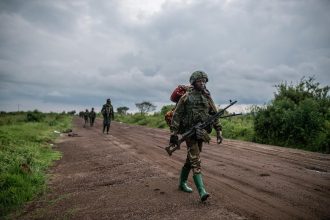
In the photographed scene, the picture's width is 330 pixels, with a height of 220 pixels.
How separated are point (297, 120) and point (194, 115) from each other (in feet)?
40.7

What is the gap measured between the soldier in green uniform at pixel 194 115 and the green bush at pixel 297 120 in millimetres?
10095

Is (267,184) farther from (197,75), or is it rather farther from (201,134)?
(197,75)

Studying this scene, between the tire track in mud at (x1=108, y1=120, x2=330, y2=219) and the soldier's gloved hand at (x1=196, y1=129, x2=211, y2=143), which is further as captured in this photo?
the soldier's gloved hand at (x1=196, y1=129, x2=211, y2=143)

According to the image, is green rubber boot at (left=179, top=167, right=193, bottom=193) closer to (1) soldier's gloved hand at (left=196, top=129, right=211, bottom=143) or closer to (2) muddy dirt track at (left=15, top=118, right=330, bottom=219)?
(2) muddy dirt track at (left=15, top=118, right=330, bottom=219)

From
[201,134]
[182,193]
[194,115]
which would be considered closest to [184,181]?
[182,193]

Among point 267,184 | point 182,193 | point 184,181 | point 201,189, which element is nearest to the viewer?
point 201,189

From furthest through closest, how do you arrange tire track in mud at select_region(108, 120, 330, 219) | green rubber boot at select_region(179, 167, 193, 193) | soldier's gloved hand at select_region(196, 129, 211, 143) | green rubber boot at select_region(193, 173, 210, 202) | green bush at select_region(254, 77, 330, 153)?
green bush at select_region(254, 77, 330, 153) → green rubber boot at select_region(179, 167, 193, 193) → soldier's gloved hand at select_region(196, 129, 211, 143) → green rubber boot at select_region(193, 173, 210, 202) → tire track in mud at select_region(108, 120, 330, 219)

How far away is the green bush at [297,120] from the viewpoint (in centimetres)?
1571

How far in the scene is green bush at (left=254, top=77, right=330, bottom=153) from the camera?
15.7 metres

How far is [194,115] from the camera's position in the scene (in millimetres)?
6160

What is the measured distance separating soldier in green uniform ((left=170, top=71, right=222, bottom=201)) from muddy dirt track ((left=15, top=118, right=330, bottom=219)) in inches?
25.2

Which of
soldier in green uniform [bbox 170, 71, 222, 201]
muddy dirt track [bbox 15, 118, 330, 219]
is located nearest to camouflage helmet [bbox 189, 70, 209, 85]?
soldier in green uniform [bbox 170, 71, 222, 201]

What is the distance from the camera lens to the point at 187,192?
20.9ft

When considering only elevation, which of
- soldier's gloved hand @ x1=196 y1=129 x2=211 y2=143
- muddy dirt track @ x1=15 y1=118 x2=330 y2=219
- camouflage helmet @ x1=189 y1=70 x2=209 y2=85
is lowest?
muddy dirt track @ x1=15 y1=118 x2=330 y2=219
